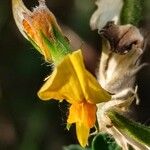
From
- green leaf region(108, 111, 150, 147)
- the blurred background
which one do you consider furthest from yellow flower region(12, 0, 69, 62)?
the blurred background

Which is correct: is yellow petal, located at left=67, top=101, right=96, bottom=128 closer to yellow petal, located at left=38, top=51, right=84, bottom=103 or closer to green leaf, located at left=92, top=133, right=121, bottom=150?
yellow petal, located at left=38, top=51, right=84, bottom=103

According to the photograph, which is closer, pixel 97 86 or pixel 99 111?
pixel 97 86

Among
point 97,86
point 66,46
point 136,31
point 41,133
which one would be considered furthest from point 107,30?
point 41,133

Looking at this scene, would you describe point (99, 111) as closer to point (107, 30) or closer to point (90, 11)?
point (107, 30)

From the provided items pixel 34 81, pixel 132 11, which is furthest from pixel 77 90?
pixel 34 81

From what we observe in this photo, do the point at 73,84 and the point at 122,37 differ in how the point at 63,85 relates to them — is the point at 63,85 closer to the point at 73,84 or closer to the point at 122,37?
the point at 73,84

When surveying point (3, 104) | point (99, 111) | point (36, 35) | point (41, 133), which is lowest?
point (41, 133)

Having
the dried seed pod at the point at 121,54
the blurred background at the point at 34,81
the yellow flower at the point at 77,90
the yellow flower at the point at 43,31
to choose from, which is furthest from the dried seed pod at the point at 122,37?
the blurred background at the point at 34,81
